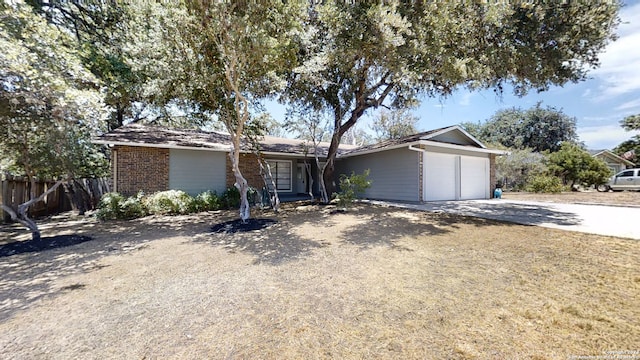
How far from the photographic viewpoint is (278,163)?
15.5m

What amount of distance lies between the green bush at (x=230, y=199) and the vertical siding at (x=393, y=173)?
702 centimetres

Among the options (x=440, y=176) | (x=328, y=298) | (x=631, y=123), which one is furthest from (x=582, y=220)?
(x=631, y=123)

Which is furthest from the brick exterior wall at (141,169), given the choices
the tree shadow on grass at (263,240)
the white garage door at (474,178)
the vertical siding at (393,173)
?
the white garage door at (474,178)

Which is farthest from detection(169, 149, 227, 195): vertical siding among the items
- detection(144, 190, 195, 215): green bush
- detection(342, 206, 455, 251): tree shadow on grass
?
detection(342, 206, 455, 251): tree shadow on grass

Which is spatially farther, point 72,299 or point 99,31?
point 99,31

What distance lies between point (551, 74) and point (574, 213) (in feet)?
15.0

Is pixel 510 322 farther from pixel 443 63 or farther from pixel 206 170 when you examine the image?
pixel 206 170

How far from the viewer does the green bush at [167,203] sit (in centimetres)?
973

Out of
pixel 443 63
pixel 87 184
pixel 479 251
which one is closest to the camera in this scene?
pixel 479 251

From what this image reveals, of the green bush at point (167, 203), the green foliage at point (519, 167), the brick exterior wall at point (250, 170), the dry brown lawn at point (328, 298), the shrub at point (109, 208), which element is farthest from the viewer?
the green foliage at point (519, 167)

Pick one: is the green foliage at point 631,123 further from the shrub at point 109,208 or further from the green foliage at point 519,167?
the shrub at point 109,208

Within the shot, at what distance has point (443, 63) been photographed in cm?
791

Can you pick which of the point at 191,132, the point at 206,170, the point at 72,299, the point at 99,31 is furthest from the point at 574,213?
the point at 99,31

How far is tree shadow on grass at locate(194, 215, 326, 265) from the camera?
498 cm
